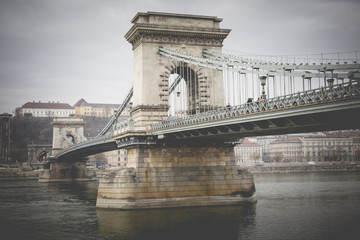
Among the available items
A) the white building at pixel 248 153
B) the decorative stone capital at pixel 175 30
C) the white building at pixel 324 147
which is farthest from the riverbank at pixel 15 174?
the white building at pixel 324 147

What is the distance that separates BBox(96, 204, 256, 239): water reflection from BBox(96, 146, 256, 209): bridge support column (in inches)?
42.2

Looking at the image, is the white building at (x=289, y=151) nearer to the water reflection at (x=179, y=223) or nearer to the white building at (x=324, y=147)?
the white building at (x=324, y=147)

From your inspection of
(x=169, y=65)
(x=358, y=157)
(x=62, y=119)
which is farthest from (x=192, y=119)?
(x=358, y=157)

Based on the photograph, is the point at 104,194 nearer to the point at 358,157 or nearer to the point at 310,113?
the point at 310,113

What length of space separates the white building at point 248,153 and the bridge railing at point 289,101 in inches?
5198

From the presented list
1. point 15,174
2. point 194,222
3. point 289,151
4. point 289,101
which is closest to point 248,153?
point 289,151

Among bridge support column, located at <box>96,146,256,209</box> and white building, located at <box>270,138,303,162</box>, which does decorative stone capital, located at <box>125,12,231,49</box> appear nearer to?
bridge support column, located at <box>96,146,256,209</box>

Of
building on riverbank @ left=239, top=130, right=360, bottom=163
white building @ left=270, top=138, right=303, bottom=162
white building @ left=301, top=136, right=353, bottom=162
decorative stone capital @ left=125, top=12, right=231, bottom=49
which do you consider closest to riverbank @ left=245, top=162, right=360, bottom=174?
building on riverbank @ left=239, top=130, right=360, bottom=163

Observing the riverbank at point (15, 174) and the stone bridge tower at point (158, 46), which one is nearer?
the stone bridge tower at point (158, 46)

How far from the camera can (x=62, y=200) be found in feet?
158

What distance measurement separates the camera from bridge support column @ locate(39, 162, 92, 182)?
88.4 m

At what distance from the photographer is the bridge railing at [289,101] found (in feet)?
64.0

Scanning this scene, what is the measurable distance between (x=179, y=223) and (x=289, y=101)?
11.8m

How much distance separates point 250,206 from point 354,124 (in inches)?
570
